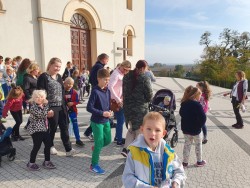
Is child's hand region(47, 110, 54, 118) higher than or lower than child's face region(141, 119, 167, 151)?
lower

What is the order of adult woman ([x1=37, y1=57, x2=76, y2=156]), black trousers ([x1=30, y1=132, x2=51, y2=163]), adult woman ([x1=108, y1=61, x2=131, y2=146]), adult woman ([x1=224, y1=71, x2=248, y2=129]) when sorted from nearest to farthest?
black trousers ([x1=30, y1=132, x2=51, y2=163]) → adult woman ([x1=37, y1=57, x2=76, y2=156]) → adult woman ([x1=108, y1=61, x2=131, y2=146]) → adult woman ([x1=224, y1=71, x2=248, y2=129])

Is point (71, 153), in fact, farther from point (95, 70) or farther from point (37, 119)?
point (95, 70)

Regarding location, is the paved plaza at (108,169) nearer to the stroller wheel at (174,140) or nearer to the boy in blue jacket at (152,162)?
the stroller wheel at (174,140)

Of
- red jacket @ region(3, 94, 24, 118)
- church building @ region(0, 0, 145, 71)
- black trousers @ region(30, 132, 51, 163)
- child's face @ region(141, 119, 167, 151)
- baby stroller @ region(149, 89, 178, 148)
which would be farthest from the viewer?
church building @ region(0, 0, 145, 71)

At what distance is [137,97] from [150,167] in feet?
6.69

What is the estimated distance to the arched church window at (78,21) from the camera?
14469 millimetres

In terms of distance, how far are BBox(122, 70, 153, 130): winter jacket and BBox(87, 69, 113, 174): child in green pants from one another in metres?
0.45

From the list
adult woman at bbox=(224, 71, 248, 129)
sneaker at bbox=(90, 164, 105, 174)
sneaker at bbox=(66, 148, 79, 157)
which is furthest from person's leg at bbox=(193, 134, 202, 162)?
adult woman at bbox=(224, 71, 248, 129)

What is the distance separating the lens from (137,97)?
4.01 meters

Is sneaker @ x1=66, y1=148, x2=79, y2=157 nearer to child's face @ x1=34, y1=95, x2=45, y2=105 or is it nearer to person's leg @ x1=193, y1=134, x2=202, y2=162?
child's face @ x1=34, y1=95, x2=45, y2=105

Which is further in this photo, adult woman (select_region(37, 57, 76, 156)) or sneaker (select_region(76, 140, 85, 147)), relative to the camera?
sneaker (select_region(76, 140, 85, 147))

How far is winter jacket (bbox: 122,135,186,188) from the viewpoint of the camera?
2062 mm

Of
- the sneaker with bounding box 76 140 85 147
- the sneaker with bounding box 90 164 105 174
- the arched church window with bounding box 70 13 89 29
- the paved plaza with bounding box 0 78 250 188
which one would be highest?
the arched church window with bounding box 70 13 89 29

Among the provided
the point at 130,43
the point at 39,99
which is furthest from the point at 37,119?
the point at 130,43
